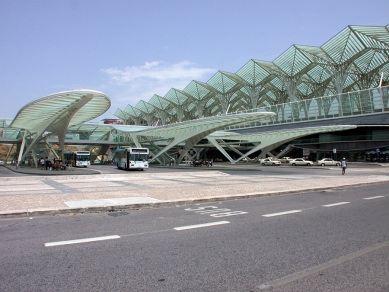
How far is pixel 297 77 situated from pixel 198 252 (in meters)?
73.1

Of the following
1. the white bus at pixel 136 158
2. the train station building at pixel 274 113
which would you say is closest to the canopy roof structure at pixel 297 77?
the train station building at pixel 274 113

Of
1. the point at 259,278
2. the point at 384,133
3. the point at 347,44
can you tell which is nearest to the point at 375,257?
the point at 259,278

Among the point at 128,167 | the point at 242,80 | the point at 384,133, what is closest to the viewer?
the point at 128,167

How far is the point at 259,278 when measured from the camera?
4273mm

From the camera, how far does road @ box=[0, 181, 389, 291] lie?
13.6 ft

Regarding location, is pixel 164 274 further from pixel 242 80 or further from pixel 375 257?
pixel 242 80

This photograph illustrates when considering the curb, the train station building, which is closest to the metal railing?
the train station building

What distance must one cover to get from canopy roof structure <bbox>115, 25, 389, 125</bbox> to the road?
55559 millimetres

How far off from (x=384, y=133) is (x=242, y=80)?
36447 mm

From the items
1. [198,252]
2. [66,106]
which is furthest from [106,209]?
[66,106]

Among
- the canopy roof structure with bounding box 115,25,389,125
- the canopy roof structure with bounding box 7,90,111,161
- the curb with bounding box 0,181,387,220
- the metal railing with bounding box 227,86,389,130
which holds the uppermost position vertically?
the canopy roof structure with bounding box 115,25,389,125

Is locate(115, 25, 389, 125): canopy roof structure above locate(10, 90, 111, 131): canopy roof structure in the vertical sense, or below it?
above

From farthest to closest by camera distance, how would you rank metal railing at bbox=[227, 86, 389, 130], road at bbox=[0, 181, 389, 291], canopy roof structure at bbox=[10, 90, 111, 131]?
metal railing at bbox=[227, 86, 389, 130], canopy roof structure at bbox=[10, 90, 111, 131], road at bbox=[0, 181, 389, 291]

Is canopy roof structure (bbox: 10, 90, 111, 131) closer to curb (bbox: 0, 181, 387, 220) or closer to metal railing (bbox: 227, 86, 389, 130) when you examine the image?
curb (bbox: 0, 181, 387, 220)
